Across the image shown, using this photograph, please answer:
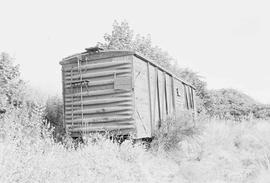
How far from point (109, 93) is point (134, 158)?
223cm

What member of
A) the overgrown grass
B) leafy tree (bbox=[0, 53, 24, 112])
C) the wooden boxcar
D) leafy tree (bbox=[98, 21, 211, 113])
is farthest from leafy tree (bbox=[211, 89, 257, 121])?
leafy tree (bbox=[0, 53, 24, 112])

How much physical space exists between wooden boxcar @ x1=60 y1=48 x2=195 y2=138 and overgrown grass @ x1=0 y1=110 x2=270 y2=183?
665 millimetres

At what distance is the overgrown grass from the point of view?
4.04 m

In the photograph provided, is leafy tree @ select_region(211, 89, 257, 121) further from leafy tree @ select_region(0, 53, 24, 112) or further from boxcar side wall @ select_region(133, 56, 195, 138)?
leafy tree @ select_region(0, 53, 24, 112)

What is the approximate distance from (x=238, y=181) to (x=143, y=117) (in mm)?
3295

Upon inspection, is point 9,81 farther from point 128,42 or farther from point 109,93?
point 128,42

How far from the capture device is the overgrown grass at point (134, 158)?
404 cm

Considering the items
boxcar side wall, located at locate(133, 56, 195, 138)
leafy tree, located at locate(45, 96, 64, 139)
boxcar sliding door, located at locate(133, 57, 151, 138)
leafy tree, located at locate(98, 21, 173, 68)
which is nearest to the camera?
boxcar sliding door, located at locate(133, 57, 151, 138)

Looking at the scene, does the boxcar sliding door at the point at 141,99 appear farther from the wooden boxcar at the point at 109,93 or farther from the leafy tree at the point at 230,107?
the leafy tree at the point at 230,107

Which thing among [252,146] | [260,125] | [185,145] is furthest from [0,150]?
[260,125]

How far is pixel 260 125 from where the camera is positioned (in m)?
15.3

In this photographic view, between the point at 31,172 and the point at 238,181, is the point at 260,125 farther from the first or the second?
the point at 31,172

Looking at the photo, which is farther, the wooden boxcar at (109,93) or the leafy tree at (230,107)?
the leafy tree at (230,107)

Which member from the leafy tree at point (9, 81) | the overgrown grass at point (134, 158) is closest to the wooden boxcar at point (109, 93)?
the overgrown grass at point (134, 158)
